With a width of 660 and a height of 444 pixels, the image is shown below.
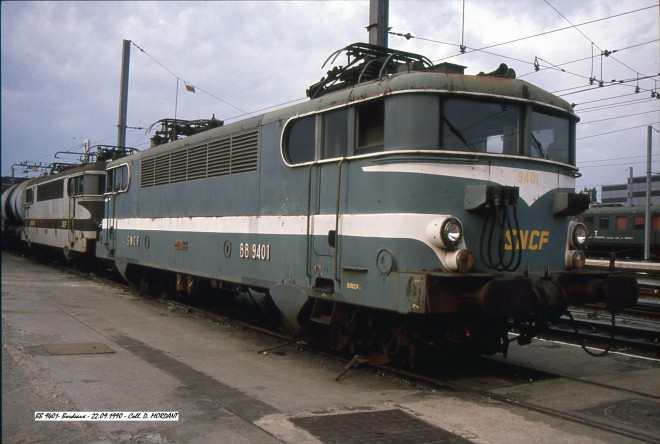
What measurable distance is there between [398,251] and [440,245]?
1.51ft

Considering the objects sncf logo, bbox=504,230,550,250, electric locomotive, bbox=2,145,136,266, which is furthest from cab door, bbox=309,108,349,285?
electric locomotive, bbox=2,145,136,266

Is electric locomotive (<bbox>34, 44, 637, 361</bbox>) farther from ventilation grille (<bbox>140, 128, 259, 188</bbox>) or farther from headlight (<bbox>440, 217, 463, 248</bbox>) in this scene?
ventilation grille (<bbox>140, 128, 259, 188</bbox>)

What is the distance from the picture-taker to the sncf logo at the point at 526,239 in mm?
6695

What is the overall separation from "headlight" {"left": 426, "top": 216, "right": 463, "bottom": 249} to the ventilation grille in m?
3.72

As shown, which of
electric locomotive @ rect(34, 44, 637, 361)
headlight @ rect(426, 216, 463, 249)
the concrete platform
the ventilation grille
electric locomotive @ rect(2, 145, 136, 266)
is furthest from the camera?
electric locomotive @ rect(2, 145, 136, 266)

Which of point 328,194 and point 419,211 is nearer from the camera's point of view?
point 419,211

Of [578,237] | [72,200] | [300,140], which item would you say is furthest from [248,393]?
[72,200]

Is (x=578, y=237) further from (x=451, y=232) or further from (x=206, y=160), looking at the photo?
(x=206, y=160)

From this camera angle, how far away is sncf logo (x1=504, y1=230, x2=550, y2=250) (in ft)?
22.0

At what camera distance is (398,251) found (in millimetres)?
6480

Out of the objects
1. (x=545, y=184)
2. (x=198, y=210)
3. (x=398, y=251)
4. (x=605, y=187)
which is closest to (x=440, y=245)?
(x=398, y=251)

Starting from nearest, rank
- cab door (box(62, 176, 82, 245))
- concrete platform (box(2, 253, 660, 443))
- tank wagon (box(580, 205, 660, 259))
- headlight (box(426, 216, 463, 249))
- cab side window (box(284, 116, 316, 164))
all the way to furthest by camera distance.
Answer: concrete platform (box(2, 253, 660, 443))
headlight (box(426, 216, 463, 249))
cab side window (box(284, 116, 316, 164))
cab door (box(62, 176, 82, 245))
tank wagon (box(580, 205, 660, 259))

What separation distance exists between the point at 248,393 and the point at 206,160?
5.30m

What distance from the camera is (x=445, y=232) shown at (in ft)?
20.6
